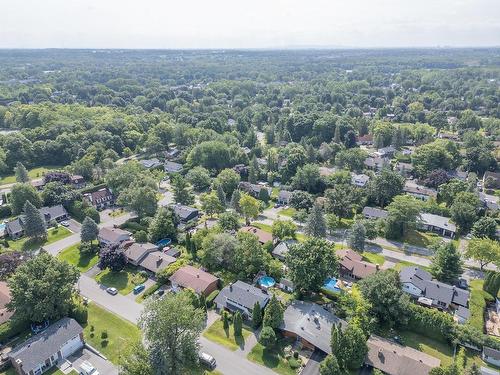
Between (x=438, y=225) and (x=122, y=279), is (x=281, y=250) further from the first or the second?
(x=438, y=225)

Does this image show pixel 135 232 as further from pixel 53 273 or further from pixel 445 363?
pixel 445 363

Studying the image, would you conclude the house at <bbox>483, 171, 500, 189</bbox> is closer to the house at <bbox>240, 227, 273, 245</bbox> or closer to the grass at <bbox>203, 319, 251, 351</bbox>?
the house at <bbox>240, 227, 273, 245</bbox>

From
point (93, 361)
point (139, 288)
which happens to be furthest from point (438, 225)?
point (93, 361)

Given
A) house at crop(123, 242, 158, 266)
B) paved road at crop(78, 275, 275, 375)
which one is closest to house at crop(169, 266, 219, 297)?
A: paved road at crop(78, 275, 275, 375)

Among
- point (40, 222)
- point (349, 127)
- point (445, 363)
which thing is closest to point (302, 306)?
point (445, 363)

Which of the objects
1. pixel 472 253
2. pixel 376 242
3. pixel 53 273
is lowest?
pixel 376 242

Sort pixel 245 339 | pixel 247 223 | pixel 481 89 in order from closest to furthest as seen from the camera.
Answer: pixel 245 339 < pixel 247 223 < pixel 481 89
